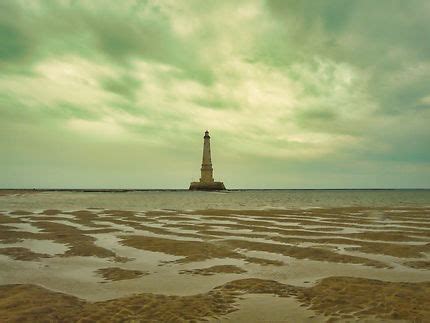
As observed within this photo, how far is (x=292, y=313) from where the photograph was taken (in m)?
6.40

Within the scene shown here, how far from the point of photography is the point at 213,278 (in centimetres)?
902

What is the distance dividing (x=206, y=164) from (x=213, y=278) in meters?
123

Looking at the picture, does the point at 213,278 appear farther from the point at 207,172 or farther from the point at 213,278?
the point at 207,172

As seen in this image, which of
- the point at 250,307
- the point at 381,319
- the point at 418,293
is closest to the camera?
the point at 381,319

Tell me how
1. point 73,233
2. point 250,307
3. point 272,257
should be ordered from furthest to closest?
point 73,233
point 272,257
point 250,307

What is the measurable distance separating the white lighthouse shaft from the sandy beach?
11394 cm

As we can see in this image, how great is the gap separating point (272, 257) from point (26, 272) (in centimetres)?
760

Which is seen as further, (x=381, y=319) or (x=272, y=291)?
(x=272, y=291)

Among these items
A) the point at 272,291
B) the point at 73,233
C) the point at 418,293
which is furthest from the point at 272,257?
the point at 73,233

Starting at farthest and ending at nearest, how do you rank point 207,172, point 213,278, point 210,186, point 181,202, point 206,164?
point 210,186 < point 207,172 < point 206,164 < point 181,202 < point 213,278

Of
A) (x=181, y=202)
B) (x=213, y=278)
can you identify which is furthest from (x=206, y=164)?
(x=213, y=278)

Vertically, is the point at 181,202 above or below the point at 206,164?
below

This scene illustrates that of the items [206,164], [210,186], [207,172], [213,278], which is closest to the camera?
[213,278]

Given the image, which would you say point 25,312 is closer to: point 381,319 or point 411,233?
point 381,319
